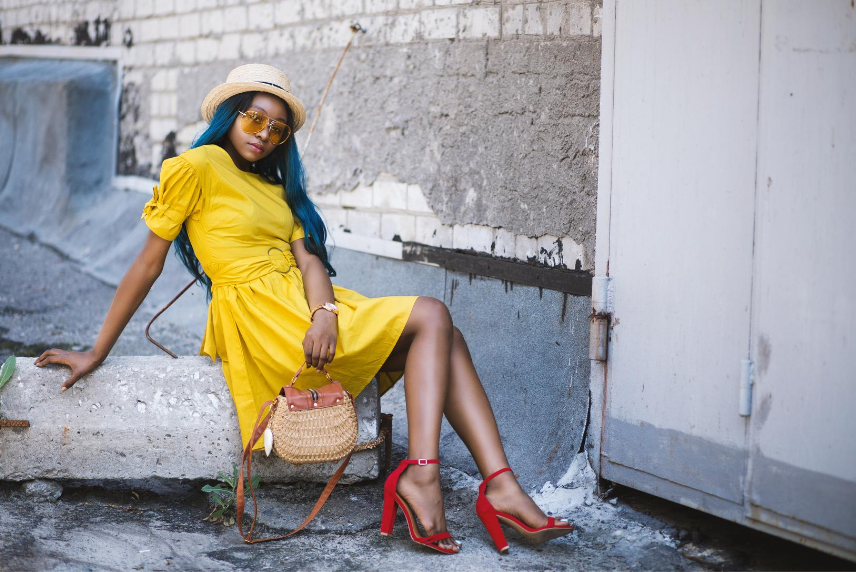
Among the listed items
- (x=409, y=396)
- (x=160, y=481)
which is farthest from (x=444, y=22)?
Result: (x=160, y=481)

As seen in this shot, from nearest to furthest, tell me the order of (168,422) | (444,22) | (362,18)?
(168,422)
(444,22)
(362,18)

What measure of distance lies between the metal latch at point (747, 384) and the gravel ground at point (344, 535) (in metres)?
0.47

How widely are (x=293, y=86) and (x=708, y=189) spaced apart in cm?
349

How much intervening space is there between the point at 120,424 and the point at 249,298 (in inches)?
24.8

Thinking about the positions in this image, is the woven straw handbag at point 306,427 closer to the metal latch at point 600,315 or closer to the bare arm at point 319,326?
the bare arm at point 319,326

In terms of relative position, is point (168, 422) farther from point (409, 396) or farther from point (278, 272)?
point (409, 396)

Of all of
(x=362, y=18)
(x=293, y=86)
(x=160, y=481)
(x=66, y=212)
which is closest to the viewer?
(x=160, y=481)

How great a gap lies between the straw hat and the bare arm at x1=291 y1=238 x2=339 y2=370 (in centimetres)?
64

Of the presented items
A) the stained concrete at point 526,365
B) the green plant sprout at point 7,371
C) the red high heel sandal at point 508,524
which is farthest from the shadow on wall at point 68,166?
the red high heel sandal at point 508,524

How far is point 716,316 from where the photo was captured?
255 centimetres

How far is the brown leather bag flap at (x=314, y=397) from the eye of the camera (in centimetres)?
264

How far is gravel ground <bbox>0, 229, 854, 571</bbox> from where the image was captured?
254 centimetres

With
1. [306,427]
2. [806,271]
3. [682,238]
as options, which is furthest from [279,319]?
[806,271]

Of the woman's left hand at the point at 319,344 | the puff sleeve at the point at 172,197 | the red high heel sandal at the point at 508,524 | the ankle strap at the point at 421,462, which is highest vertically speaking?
the puff sleeve at the point at 172,197
